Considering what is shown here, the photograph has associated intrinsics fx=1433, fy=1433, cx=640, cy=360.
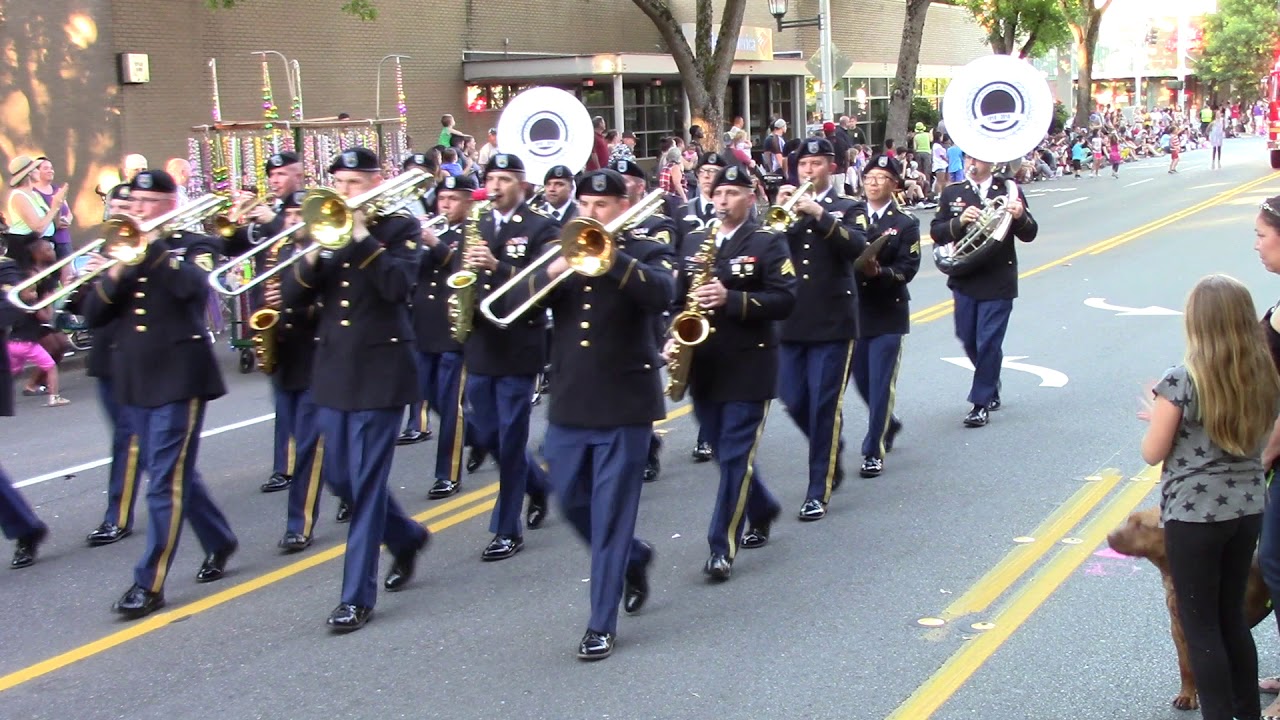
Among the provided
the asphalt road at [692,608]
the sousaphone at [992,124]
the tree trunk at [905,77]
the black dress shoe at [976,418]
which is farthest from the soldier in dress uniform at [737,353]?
the tree trunk at [905,77]

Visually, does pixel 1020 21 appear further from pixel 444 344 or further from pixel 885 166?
pixel 444 344

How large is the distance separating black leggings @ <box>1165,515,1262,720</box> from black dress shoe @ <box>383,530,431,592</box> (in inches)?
141

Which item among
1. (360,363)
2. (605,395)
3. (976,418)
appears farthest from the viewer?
(976,418)

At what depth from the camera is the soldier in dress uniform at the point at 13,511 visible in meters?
7.30

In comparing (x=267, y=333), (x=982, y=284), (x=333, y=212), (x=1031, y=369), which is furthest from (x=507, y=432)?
(x=1031, y=369)

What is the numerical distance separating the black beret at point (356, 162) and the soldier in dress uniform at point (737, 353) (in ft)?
5.00

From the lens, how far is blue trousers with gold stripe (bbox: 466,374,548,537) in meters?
7.37

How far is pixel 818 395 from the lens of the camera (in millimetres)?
7871

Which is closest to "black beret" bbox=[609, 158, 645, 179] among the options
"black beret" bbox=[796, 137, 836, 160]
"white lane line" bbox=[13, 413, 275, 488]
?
"black beret" bbox=[796, 137, 836, 160]

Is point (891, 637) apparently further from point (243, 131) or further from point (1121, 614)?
point (243, 131)

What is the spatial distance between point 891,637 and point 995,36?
40.8m

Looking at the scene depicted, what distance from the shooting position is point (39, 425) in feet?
36.7

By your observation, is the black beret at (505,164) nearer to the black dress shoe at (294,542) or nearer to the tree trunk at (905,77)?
the black dress shoe at (294,542)

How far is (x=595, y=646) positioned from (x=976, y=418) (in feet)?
15.8
